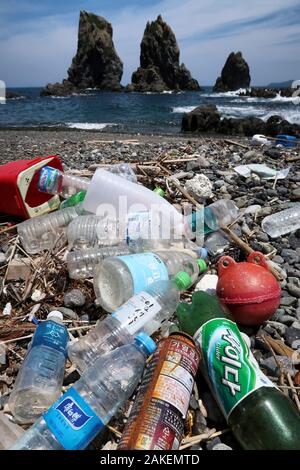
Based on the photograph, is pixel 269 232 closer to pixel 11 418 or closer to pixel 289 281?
pixel 289 281

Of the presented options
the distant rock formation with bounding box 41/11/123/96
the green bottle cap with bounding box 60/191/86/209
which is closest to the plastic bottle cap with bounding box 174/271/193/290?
the green bottle cap with bounding box 60/191/86/209

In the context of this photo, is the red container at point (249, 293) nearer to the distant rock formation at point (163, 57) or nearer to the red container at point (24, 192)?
the red container at point (24, 192)

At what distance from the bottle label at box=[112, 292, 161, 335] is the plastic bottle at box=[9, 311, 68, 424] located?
31 centimetres

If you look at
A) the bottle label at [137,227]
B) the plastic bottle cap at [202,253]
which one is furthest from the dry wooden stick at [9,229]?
the plastic bottle cap at [202,253]

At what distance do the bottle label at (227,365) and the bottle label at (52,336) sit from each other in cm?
65

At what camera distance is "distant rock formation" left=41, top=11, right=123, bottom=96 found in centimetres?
6269

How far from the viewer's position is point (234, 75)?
63.2m

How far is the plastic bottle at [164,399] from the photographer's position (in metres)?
1.18

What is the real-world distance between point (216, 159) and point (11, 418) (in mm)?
4505

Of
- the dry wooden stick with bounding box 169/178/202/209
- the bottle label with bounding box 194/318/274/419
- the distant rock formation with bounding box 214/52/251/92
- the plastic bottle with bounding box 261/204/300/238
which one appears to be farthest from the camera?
the distant rock formation with bounding box 214/52/251/92

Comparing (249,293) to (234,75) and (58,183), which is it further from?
(234,75)

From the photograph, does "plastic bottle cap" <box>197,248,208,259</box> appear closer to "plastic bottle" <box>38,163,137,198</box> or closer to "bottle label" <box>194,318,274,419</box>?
"bottle label" <box>194,318,274,419</box>

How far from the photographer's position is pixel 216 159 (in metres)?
5.19
